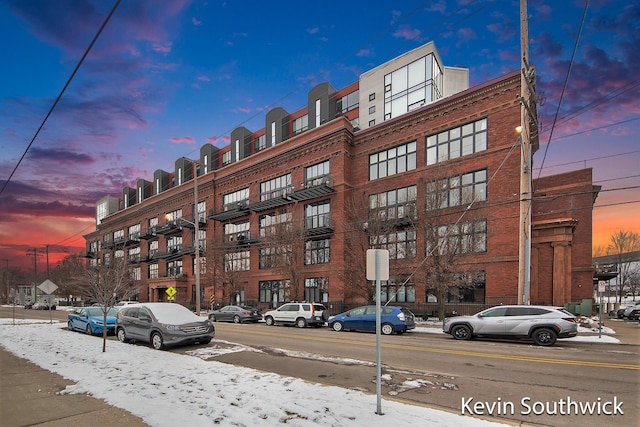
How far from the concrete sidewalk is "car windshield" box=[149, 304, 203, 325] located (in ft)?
15.3

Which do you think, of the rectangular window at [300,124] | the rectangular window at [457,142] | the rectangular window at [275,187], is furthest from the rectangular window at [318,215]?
the rectangular window at [300,124]

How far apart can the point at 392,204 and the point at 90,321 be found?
70.3ft

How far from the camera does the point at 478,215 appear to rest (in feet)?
73.5

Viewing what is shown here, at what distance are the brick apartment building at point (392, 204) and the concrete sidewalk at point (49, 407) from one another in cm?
1487

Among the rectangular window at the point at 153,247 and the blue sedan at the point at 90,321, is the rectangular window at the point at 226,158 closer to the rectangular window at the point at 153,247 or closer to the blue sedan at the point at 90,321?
the rectangular window at the point at 153,247

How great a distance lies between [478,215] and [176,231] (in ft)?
135

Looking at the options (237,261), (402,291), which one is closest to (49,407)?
(402,291)

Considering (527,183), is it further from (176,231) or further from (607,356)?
(176,231)

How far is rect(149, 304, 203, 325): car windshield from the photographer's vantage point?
1252 centimetres

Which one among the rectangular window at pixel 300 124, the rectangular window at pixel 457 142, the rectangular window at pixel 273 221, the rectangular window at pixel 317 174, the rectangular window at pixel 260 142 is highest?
the rectangular window at pixel 300 124

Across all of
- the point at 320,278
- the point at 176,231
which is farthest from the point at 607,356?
the point at 176,231

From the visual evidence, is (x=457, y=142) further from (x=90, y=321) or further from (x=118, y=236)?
(x=118, y=236)

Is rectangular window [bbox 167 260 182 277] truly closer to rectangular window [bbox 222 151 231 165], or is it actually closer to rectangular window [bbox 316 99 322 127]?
rectangular window [bbox 222 151 231 165]

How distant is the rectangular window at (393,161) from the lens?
28.4m
